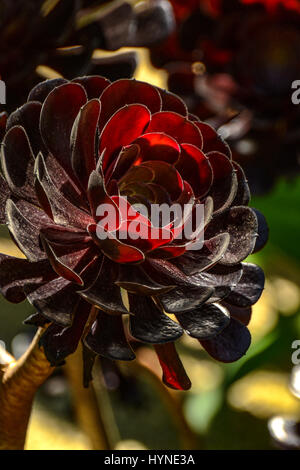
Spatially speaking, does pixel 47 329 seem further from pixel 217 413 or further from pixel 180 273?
pixel 217 413

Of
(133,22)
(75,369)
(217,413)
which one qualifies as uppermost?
(133,22)

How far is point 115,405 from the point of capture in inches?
17.2

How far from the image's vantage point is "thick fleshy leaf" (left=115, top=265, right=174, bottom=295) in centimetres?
19

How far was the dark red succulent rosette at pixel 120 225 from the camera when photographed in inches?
7.5

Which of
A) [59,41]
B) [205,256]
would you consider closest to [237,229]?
[205,256]

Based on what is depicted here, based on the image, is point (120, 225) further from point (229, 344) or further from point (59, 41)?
point (59, 41)

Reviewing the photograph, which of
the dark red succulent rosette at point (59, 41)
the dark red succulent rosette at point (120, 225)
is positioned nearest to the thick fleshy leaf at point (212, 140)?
the dark red succulent rosette at point (120, 225)

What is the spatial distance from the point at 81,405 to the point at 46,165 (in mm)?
177

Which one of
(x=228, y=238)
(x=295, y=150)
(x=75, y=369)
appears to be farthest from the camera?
(x=295, y=150)

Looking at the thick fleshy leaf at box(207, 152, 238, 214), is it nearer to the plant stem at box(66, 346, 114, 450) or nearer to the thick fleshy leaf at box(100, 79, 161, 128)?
the thick fleshy leaf at box(100, 79, 161, 128)

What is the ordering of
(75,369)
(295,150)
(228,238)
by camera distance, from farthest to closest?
1. (295,150)
2. (75,369)
3. (228,238)

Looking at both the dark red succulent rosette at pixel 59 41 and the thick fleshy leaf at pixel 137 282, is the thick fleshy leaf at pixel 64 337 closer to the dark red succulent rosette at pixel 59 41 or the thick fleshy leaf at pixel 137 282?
the thick fleshy leaf at pixel 137 282

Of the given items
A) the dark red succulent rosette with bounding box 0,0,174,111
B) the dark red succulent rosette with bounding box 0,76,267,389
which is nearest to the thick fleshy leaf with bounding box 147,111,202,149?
the dark red succulent rosette with bounding box 0,76,267,389
